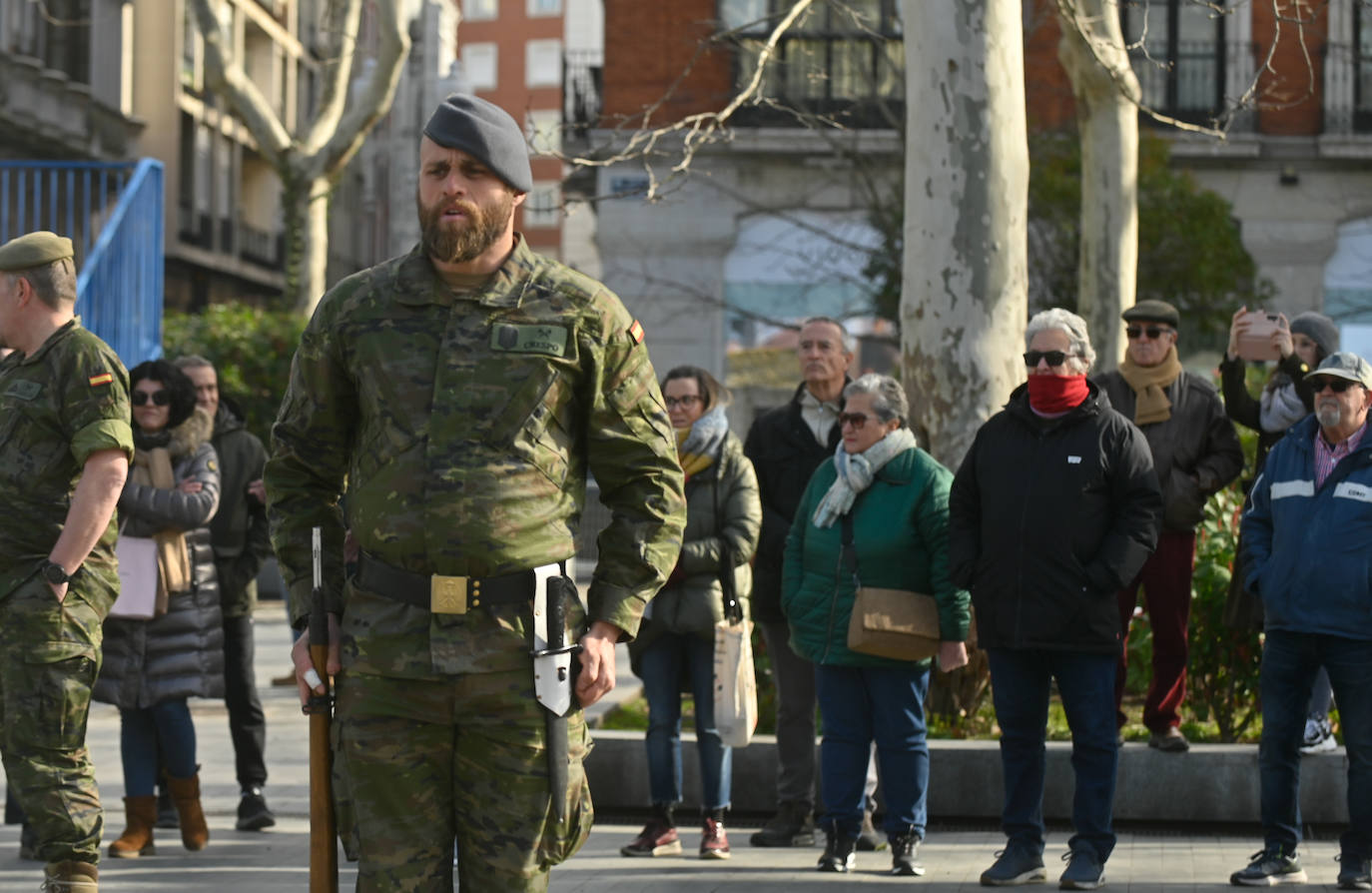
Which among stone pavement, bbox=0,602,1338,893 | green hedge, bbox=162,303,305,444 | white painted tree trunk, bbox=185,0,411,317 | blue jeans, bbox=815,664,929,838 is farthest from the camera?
green hedge, bbox=162,303,305,444

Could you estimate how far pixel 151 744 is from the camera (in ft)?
25.9

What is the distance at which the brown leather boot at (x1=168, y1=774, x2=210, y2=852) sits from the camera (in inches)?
311

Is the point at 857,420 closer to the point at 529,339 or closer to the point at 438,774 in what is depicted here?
the point at 529,339

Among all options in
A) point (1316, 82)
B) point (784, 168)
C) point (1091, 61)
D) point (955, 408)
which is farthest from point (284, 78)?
point (955, 408)

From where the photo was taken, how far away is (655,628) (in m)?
7.98

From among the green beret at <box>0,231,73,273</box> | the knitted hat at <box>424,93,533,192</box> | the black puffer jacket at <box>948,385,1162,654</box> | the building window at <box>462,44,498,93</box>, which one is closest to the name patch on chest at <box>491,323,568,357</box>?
the knitted hat at <box>424,93,533,192</box>

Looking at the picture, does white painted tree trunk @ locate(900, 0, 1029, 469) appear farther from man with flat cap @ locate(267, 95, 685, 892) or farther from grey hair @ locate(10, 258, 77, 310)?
man with flat cap @ locate(267, 95, 685, 892)

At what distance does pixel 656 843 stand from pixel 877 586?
53.5 inches

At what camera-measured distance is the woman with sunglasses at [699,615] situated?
7.88m

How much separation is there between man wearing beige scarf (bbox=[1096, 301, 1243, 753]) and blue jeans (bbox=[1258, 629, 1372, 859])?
1118mm

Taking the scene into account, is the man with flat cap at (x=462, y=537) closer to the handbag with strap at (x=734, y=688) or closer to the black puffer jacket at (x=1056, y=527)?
the black puffer jacket at (x=1056, y=527)

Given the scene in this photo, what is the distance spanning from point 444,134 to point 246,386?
736 inches

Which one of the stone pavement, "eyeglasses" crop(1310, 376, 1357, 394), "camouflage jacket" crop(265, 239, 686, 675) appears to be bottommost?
the stone pavement

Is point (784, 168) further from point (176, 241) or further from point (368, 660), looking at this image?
point (368, 660)
